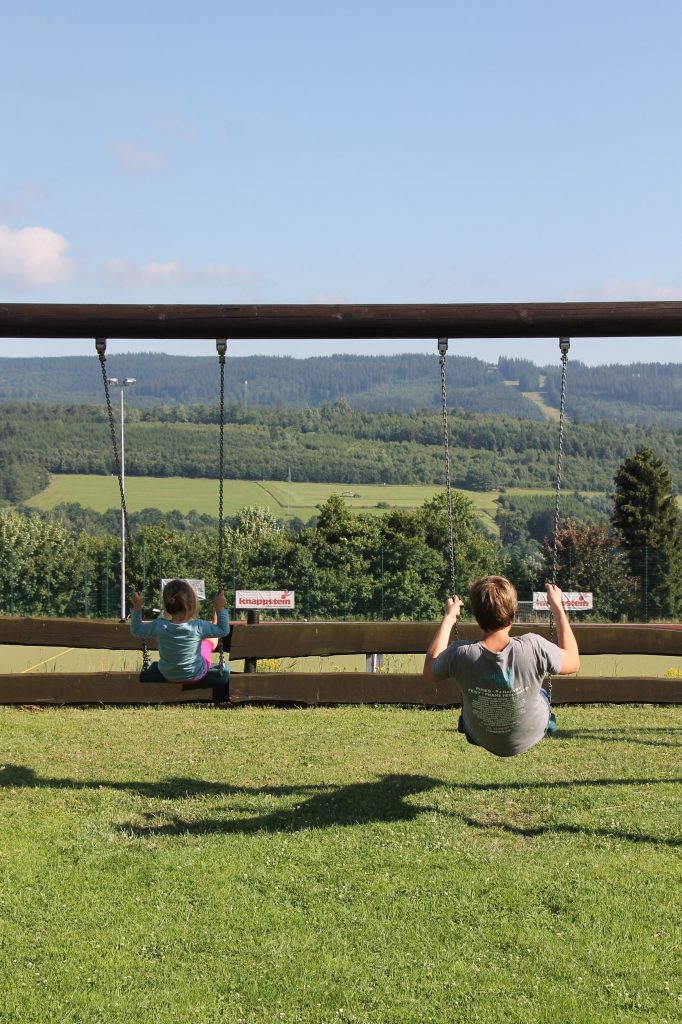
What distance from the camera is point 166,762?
29.6 feet

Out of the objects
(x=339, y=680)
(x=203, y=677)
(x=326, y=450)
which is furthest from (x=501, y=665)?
(x=326, y=450)

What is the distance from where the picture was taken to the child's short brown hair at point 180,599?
767cm

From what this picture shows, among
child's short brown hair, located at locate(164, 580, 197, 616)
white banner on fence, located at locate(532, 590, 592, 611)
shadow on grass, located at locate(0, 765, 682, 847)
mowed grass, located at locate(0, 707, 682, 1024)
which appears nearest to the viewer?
mowed grass, located at locate(0, 707, 682, 1024)

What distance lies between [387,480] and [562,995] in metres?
111

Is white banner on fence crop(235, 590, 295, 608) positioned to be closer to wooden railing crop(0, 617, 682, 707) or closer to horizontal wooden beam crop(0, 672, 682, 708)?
wooden railing crop(0, 617, 682, 707)

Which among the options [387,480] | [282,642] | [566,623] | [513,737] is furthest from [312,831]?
[387,480]

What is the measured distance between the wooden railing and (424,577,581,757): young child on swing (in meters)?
4.72

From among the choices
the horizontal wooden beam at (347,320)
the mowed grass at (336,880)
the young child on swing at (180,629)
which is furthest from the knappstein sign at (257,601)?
the horizontal wooden beam at (347,320)

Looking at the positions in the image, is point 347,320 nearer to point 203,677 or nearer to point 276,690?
point 203,677

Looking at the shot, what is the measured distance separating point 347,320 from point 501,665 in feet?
10.4

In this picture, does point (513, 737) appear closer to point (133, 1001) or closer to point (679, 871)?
point (679, 871)

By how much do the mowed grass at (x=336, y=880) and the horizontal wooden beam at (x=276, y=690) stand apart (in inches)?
59.5

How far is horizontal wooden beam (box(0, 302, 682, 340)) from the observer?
26.6 feet

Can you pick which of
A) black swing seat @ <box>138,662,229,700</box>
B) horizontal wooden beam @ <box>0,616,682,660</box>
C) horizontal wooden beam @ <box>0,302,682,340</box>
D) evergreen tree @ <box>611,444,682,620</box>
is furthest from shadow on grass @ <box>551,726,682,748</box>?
evergreen tree @ <box>611,444,682,620</box>
